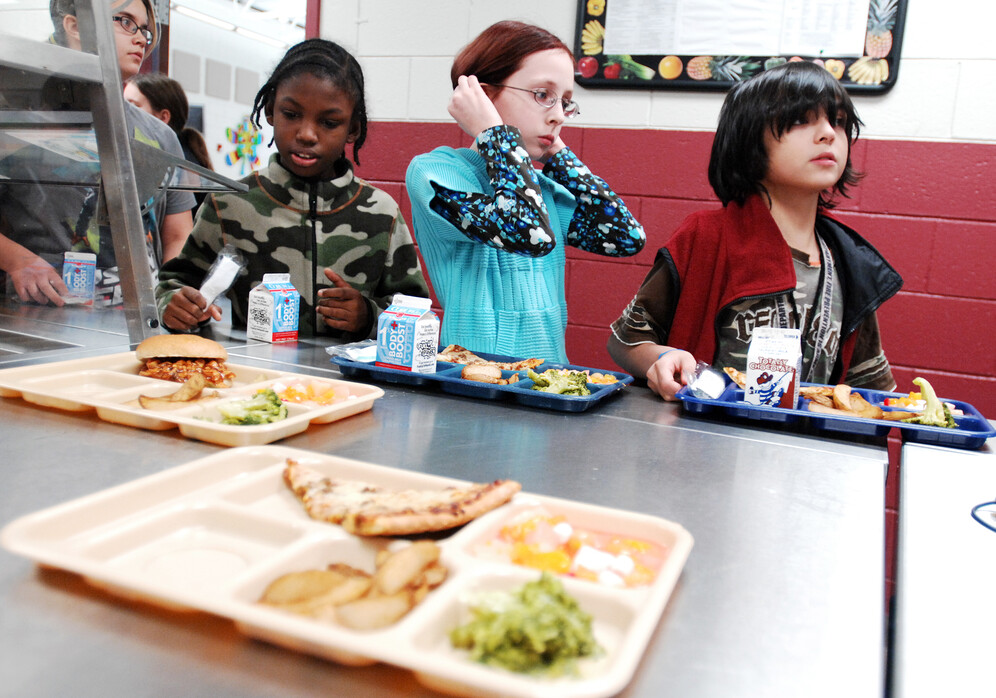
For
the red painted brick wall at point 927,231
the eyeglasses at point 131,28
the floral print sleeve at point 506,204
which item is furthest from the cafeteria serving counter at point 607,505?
the red painted brick wall at point 927,231

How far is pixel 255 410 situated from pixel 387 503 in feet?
1.24

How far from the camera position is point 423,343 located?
→ 1.37 meters

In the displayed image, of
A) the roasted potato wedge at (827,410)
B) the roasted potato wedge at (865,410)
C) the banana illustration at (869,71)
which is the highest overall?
the banana illustration at (869,71)

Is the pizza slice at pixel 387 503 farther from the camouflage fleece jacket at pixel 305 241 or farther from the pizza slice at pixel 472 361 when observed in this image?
the camouflage fleece jacket at pixel 305 241

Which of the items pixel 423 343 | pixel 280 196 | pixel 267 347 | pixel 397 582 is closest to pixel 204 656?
pixel 397 582

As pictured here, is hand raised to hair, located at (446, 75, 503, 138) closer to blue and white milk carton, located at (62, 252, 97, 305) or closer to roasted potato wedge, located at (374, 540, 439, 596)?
blue and white milk carton, located at (62, 252, 97, 305)

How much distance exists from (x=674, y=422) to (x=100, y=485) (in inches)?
34.6

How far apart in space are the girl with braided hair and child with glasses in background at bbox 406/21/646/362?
11.6 inches

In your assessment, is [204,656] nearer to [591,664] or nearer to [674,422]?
[591,664]

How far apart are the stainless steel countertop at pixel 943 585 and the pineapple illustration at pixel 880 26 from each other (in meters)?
2.08

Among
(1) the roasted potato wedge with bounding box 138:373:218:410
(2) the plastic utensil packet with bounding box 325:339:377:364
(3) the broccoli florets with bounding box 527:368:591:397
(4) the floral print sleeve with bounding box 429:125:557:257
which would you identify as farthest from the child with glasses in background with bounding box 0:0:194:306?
(3) the broccoli florets with bounding box 527:368:591:397

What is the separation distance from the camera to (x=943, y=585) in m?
0.69

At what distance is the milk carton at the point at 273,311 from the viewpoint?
1.77 metres

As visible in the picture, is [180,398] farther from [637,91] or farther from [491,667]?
[637,91]
